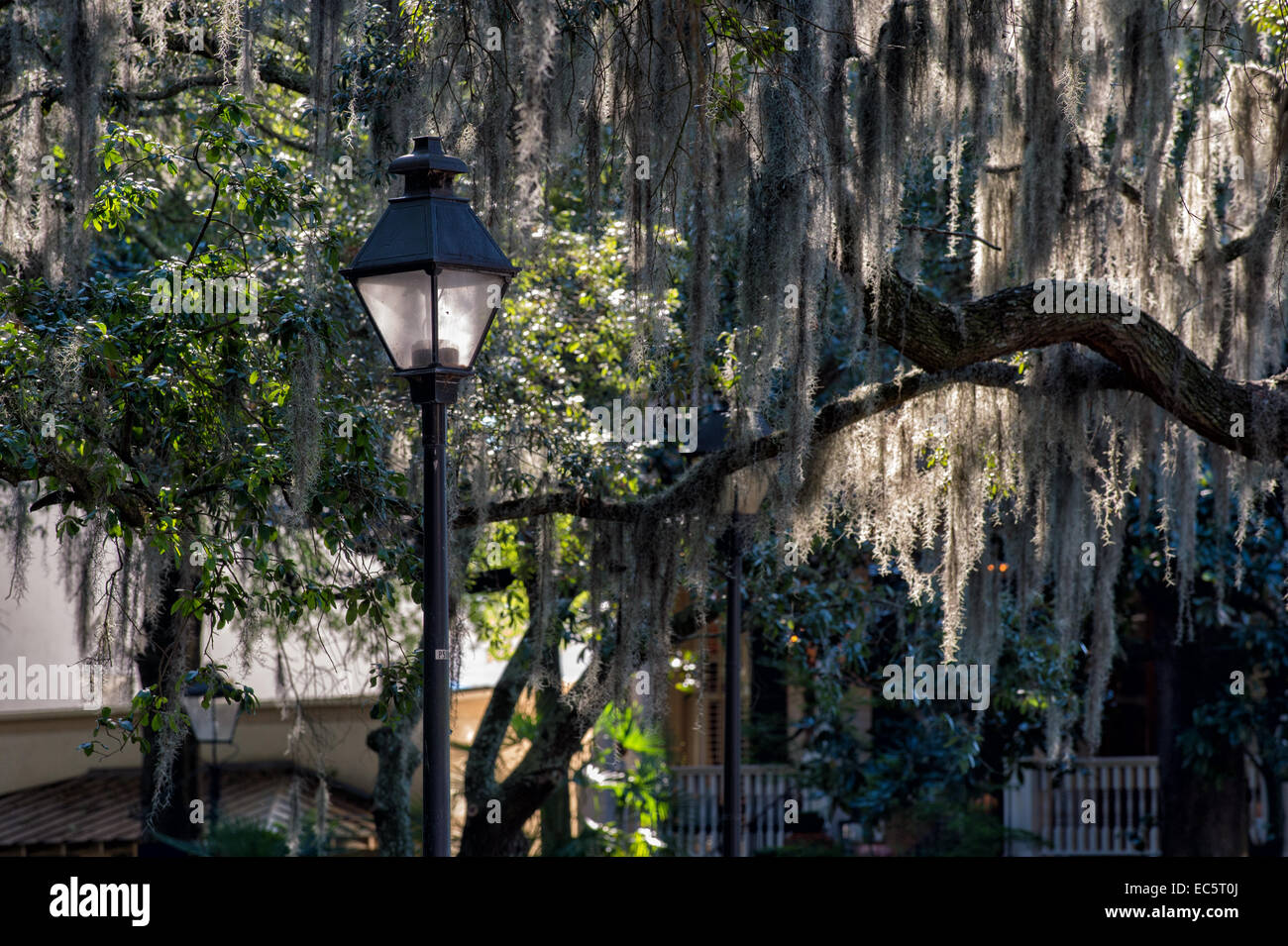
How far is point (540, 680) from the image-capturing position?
729cm

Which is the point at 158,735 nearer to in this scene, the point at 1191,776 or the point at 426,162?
the point at 426,162

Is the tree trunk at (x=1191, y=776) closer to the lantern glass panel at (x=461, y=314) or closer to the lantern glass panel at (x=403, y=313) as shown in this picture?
the lantern glass panel at (x=461, y=314)

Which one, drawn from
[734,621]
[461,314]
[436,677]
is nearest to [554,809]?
[734,621]

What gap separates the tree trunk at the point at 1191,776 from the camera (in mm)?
11773

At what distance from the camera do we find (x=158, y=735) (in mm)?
5859

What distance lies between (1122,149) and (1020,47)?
2.50 ft

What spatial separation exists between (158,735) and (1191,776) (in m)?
9.26

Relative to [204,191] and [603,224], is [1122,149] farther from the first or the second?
[204,191]

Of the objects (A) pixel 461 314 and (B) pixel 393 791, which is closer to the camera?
(A) pixel 461 314

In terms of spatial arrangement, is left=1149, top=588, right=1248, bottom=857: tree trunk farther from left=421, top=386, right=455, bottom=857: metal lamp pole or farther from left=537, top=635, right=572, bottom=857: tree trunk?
left=421, top=386, right=455, bottom=857: metal lamp pole

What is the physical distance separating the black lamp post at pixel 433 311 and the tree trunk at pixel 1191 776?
362 inches

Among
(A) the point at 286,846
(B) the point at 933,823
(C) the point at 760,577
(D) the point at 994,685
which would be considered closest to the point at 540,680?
(C) the point at 760,577

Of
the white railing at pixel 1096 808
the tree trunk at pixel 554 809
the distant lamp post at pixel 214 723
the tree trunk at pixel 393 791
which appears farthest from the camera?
the white railing at pixel 1096 808


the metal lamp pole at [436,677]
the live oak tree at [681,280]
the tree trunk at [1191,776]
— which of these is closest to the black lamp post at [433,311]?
the metal lamp pole at [436,677]
